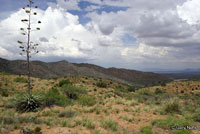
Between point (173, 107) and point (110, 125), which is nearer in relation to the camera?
point (110, 125)

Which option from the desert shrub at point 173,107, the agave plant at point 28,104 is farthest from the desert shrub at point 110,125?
the agave plant at point 28,104

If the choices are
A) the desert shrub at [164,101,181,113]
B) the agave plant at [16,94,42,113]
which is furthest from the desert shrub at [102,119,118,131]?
the agave plant at [16,94,42,113]

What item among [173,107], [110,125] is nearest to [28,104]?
[110,125]

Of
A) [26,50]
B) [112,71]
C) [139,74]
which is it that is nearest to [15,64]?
[112,71]

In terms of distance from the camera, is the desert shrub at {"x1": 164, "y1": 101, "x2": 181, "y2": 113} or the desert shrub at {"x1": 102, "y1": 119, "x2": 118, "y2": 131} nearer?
the desert shrub at {"x1": 102, "y1": 119, "x2": 118, "y2": 131}

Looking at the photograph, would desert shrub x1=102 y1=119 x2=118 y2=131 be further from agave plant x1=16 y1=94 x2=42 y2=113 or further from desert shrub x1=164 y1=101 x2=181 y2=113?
agave plant x1=16 y1=94 x2=42 y2=113

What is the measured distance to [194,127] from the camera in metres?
7.18

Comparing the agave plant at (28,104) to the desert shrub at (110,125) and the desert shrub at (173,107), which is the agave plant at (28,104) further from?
the desert shrub at (173,107)

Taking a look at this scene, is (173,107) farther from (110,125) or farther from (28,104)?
(28,104)

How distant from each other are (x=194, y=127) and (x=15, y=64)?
87493mm

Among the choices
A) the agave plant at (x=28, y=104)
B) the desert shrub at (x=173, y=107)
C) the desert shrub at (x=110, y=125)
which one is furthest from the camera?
the desert shrub at (x=173, y=107)

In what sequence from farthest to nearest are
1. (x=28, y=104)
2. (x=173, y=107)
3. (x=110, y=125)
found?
(x=173, y=107)
(x=28, y=104)
(x=110, y=125)

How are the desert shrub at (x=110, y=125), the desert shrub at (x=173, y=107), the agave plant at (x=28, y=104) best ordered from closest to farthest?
the desert shrub at (x=110, y=125)
the agave plant at (x=28, y=104)
the desert shrub at (x=173, y=107)

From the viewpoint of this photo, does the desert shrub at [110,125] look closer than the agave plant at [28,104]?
Yes
